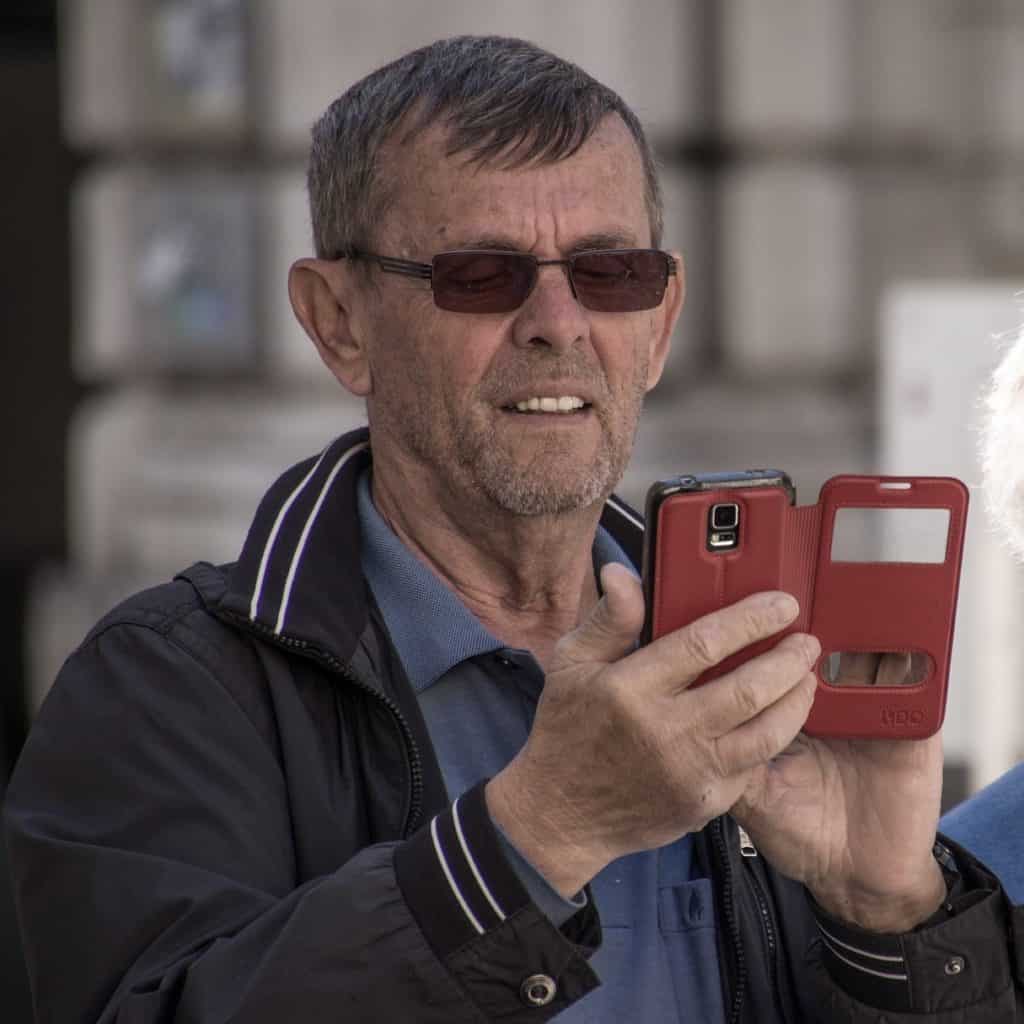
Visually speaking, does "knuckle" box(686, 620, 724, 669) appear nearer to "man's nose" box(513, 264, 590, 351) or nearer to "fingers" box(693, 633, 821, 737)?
"fingers" box(693, 633, 821, 737)

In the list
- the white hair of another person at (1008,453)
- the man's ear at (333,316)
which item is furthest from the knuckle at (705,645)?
the white hair of another person at (1008,453)

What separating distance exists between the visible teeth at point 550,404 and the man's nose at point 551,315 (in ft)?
0.19

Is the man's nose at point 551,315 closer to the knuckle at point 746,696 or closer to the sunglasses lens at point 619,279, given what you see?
the sunglasses lens at point 619,279

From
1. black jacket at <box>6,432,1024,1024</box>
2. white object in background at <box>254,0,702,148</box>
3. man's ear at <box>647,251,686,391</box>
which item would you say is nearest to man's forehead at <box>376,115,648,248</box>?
man's ear at <box>647,251,686,391</box>

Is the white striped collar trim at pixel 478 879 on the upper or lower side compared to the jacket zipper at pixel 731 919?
upper

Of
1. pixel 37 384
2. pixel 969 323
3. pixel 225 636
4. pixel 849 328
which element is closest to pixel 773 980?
pixel 225 636

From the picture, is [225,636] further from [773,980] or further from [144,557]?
[144,557]

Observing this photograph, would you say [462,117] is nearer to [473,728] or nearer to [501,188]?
[501,188]

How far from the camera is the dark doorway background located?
20.2ft

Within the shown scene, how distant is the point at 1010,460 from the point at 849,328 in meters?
3.38

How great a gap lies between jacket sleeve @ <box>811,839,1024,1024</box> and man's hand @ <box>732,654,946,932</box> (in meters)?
0.03

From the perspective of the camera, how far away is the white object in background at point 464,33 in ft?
19.5

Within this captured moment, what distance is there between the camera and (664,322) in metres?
2.71

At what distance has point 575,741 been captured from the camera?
6.24ft
